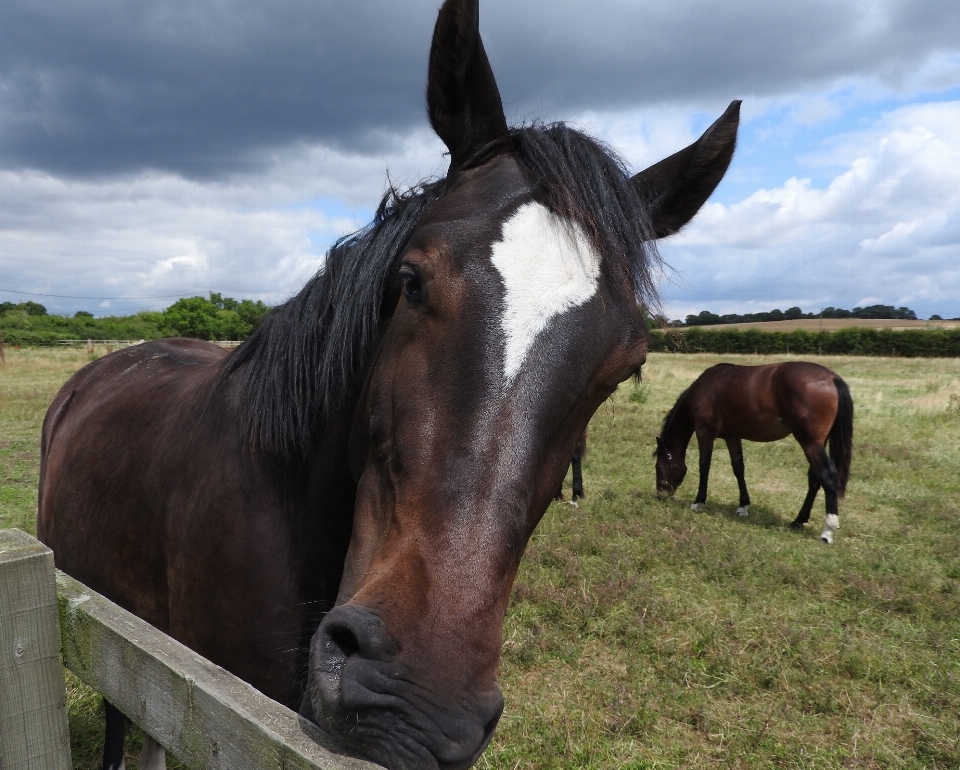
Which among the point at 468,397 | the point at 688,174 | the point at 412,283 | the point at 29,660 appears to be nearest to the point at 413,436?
the point at 468,397

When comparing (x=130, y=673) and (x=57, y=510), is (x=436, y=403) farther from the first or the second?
(x=57, y=510)

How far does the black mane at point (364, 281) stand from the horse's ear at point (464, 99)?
0.27 feet

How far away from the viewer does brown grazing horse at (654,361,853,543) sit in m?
8.39

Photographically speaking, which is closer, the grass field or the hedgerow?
the grass field

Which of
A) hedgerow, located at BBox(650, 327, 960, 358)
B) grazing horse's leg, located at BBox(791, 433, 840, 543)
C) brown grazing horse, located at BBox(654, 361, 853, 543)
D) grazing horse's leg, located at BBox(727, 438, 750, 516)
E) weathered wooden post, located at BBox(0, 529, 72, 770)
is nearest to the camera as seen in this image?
weathered wooden post, located at BBox(0, 529, 72, 770)

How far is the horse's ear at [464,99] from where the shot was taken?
1.72 m

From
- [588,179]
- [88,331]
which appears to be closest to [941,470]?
[588,179]

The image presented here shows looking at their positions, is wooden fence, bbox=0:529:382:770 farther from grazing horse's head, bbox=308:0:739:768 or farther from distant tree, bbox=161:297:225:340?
distant tree, bbox=161:297:225:340

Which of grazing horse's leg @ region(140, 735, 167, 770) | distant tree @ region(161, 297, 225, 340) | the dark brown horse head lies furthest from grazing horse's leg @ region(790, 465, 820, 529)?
distant tree @ region(161, 297, 225, 340)

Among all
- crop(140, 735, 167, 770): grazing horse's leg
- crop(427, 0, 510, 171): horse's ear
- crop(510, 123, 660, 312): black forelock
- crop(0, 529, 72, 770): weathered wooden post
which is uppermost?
crop(427, 0, 510, 171): horse's ear

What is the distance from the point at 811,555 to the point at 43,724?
23.8 feet

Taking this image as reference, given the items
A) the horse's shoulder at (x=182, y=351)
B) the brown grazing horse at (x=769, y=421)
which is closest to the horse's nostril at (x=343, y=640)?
the horse's shoulder at (x=182, y=351)

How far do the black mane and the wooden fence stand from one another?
67 cm

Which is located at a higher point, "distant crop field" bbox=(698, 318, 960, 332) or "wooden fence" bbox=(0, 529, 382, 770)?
"distant crop field" bbox=(698, 318, 960, 332)
